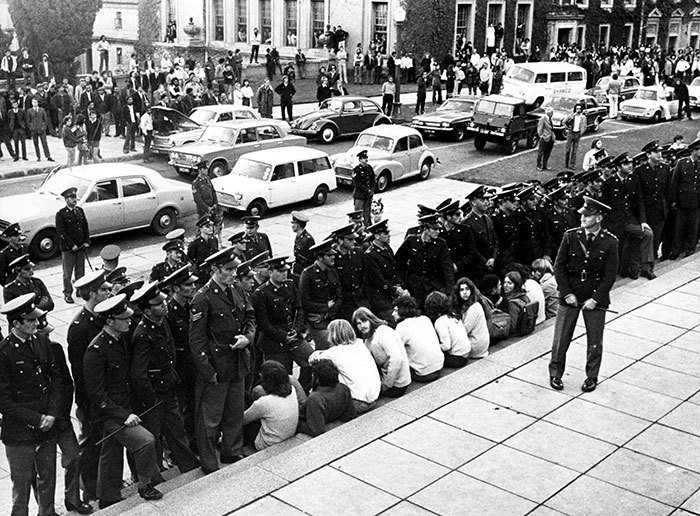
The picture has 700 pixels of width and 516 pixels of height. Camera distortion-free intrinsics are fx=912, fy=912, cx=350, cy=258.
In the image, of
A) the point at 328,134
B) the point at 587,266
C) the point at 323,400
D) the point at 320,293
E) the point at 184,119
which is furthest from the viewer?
the point at 328,134

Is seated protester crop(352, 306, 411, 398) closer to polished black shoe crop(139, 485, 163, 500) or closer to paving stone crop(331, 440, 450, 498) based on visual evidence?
paving stone crop(331, 440, 450, 498)

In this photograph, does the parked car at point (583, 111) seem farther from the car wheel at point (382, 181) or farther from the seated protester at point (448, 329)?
the seated protester at point (448, 329)

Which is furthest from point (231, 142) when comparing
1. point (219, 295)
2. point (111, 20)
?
point (111, 20)

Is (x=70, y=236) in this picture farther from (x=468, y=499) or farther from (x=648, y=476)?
(x=648, y=476)

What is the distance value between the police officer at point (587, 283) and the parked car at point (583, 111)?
2118cm

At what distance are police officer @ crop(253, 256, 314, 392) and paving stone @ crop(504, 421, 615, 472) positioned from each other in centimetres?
262

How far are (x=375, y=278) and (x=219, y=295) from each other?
3.30 meters

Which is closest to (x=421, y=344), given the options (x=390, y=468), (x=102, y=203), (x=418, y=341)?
(x=418, y=341)

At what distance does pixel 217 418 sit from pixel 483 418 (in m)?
2.70

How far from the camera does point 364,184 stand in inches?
762

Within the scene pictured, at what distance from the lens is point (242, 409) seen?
29.0 feet

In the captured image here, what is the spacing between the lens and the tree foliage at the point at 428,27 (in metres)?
43.4

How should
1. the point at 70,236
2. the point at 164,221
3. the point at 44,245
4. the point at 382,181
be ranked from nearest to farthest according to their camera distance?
1. the point at 70,236
2. the point at 44,245
3. the point at 164,221
4. the point at 382,181

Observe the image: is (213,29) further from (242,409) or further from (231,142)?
(242,409)
